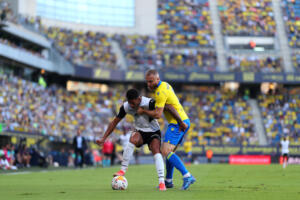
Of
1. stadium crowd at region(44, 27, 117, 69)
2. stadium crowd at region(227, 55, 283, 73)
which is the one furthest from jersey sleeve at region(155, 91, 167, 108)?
stadium crowd at region(227, 55, 283, 73)

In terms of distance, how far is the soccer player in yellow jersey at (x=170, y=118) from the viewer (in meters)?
10.5

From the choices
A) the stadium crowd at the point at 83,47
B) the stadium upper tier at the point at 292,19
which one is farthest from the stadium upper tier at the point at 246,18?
the stadium crowd at the point at 83,47

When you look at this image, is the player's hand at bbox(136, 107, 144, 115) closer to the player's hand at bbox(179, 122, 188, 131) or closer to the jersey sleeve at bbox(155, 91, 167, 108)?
the jersey sleeve at bbox(155, 91, 167, 108)

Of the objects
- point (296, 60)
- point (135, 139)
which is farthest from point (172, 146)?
point (296, 60)

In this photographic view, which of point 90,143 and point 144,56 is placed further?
point 144,56

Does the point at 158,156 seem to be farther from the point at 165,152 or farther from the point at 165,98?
the point at 165,98

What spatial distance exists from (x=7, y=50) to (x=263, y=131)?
2405 centimetres

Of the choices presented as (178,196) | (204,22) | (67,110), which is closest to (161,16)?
(204,22)

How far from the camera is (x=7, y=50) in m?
40.2

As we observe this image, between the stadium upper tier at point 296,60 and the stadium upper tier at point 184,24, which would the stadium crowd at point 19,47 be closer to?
the stadium upper tier at point 184,24

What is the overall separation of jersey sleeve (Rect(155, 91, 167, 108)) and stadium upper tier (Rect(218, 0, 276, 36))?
49.1 metres

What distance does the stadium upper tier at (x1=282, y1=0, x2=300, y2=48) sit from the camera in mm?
57812

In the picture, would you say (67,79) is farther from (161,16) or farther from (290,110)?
(290,110)

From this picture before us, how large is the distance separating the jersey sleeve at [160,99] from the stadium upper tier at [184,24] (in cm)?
4671
